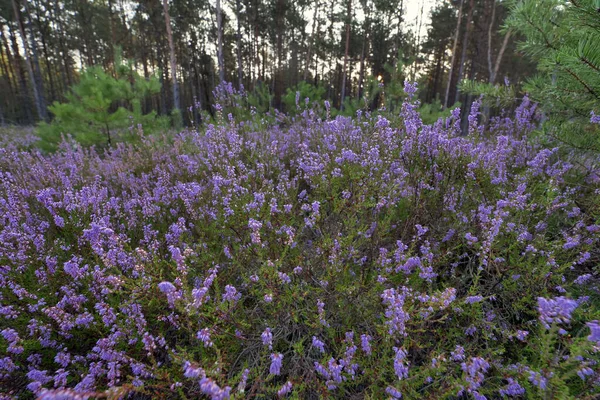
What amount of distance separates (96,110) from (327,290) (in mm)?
6457

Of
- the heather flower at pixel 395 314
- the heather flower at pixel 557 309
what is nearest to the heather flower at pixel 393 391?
the heather flower at pixel 395 314

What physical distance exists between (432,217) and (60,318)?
2.74 meters

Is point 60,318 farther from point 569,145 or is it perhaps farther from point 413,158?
point 569,145

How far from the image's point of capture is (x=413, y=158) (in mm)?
2695

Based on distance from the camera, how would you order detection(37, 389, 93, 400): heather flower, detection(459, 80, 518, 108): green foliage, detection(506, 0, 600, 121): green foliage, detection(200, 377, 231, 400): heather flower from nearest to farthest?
detection(37, 389, 93, 400): heather flower
detection(200, 377, 231, 400): heather flower
detection(506, 0, 600, 121): green foliage
detection(459, 80, 518, 108): green foliage

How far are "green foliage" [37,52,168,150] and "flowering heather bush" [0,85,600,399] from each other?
10.9 feet

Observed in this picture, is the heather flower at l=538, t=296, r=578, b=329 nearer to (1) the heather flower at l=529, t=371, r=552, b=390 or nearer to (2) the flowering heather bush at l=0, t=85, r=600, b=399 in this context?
(2) the flowering heather bush at l=0, t=85, r=600, b=399

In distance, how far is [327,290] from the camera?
1.99 m

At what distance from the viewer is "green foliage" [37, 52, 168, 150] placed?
5914 mm

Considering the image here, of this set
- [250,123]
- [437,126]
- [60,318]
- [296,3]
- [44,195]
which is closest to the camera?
[60,318]

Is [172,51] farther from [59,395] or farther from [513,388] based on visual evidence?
[513,388]

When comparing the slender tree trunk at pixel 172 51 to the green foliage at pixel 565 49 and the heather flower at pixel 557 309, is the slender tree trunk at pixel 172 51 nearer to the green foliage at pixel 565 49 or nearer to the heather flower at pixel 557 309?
the green foliage at pixel 565 49

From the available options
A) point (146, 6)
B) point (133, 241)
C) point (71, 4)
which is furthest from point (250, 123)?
point (71, 4)

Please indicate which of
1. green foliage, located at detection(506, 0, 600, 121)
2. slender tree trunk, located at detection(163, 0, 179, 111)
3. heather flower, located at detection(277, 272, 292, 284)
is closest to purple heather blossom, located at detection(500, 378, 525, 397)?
heather flower, located at detection(277, 272, 292, 284)
